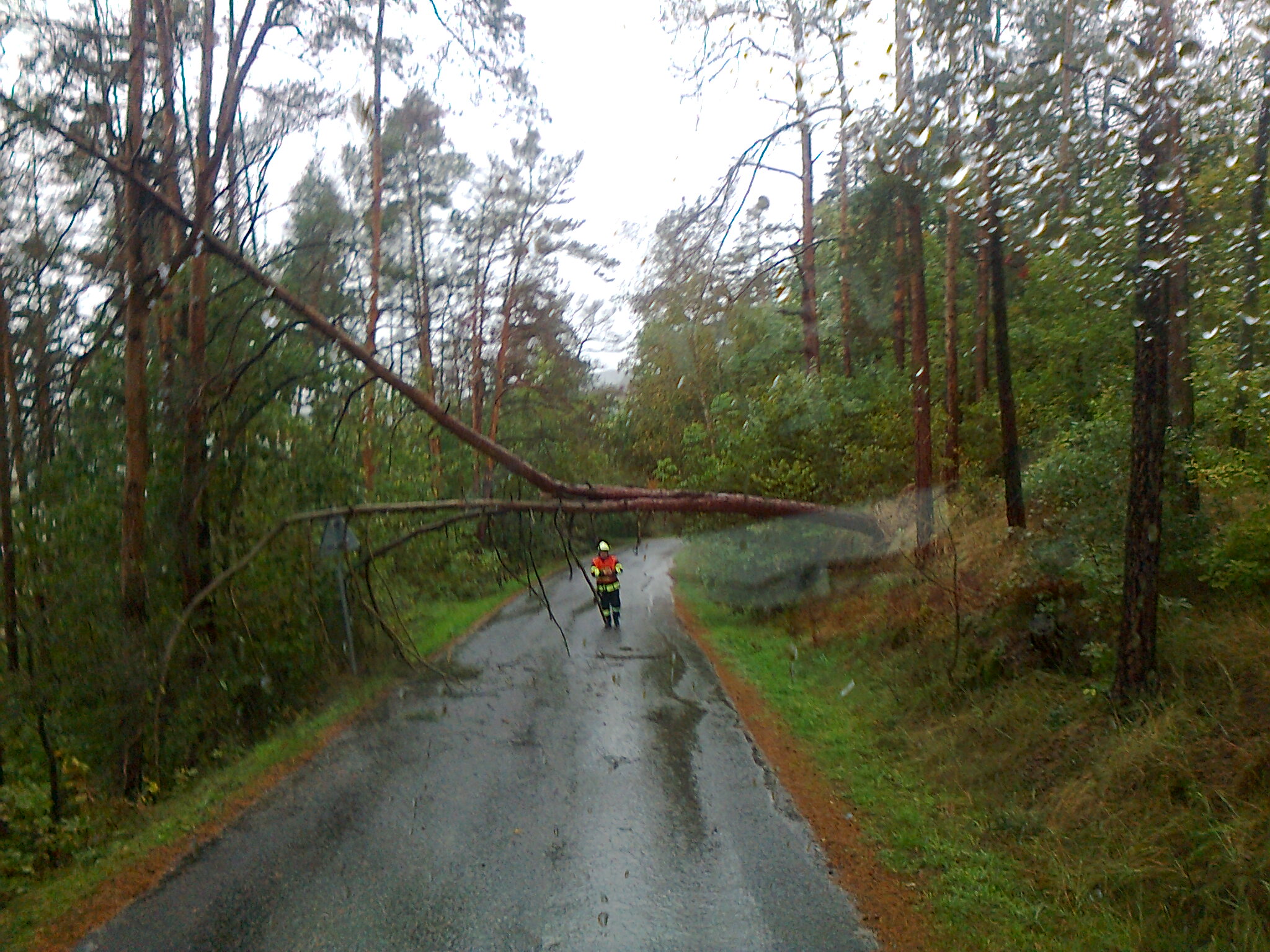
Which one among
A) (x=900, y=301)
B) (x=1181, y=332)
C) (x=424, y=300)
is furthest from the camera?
(x=424, y=300)

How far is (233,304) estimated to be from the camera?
11.0 metres

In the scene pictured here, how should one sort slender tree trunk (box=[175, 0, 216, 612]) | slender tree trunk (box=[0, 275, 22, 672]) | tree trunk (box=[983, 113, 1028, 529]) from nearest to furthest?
slender tree trunk (box=[175, 0, 216, 612]), slender tree trunk (box=[0, 275, 22, 672]), tree trunk (box=[983, 113, 1028, 529])

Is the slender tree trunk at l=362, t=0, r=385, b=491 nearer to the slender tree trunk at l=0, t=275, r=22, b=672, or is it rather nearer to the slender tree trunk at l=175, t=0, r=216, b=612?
the slender tree trunk at l=175, t=0, r=216, b=612

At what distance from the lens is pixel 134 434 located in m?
9.33

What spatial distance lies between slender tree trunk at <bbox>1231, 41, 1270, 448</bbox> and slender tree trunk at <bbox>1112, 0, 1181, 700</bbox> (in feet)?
1.67

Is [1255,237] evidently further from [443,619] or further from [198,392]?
[443,619]

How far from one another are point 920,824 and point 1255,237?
4.69 meters

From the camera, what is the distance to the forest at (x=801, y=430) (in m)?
6.34

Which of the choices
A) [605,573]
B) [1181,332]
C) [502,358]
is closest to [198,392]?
[605,573]

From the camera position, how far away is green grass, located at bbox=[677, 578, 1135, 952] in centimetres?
476

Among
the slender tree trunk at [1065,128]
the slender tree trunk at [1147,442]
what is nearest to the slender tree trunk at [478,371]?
the slender tree trunk at [1065,128]

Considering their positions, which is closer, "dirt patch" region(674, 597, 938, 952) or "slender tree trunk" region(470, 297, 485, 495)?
"dirt patch" region(674, 597, 938, 952)

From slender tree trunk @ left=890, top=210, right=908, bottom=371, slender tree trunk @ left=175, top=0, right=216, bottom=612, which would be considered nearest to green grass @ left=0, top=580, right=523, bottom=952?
slender tree trunk @ left=175, top=0, right=216, bottom=612

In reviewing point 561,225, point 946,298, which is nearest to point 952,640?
point 946,298
